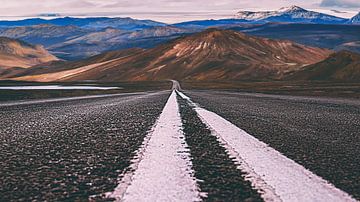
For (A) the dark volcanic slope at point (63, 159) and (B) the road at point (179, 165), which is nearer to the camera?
(B) the road at point (179, 165)

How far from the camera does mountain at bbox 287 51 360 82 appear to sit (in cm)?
15825

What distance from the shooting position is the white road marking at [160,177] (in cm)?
264

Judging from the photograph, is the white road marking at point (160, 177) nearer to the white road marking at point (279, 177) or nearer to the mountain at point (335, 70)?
the white road marking at point (279, 177)

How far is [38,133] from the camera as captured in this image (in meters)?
6.51

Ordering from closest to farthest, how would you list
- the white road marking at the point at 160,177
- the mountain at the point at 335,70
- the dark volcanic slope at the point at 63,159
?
the white road marking at the point at 160,177
the dark volcanic slope at the point at 63,159
the mountain at the point at 335,70

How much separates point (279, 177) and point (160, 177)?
0.88 m

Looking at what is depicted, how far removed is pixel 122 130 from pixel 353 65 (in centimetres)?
17086

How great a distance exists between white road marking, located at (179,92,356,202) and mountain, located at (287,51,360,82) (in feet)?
525

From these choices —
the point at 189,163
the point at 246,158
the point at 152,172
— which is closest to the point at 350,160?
the point at 246,158

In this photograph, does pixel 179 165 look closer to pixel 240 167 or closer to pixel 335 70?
pixel 240 167

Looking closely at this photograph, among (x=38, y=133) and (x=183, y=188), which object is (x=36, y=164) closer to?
(x=183, y=188)

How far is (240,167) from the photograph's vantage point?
3.57 metres

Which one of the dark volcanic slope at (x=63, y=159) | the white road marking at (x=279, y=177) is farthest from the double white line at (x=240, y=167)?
the dark volcanic slope at (x=63, y=159)

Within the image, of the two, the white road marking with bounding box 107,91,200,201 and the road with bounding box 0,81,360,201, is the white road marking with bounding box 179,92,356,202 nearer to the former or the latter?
the road with bounding box 0,81,360,201
